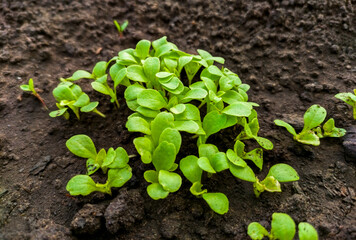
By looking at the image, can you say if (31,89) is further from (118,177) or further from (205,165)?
(205,165)

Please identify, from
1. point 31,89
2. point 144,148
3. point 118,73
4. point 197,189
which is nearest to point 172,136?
point 144,148

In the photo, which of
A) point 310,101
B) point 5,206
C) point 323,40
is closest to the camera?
point 5,206

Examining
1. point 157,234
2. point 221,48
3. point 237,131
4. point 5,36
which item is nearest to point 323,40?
point 221,48

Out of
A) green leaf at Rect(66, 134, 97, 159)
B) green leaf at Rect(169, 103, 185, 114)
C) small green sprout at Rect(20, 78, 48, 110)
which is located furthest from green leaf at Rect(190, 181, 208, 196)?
small green sprout at Rect(20, 78, 48, 110)

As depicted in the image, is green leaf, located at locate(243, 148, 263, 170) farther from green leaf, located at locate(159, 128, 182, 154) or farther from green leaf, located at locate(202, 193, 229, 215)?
green leaf, located at locate(159, 128, 182, 154)

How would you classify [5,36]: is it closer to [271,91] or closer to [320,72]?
[271,91]

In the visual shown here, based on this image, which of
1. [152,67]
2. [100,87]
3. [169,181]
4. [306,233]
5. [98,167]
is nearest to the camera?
[306,233]
